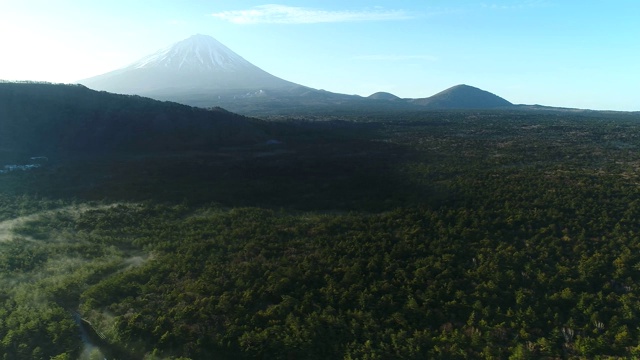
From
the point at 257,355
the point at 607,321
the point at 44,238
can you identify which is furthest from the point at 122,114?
the point at 607,321

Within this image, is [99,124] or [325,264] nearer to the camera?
[325,264]

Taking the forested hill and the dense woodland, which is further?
the forested hill

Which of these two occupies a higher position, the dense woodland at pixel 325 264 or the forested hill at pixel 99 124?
the forested hill at pixel 99 124

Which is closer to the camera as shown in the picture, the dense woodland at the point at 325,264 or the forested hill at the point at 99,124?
the dense woodland at the point at 325,264

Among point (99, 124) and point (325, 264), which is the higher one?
point (99, 124)
